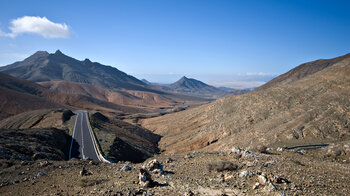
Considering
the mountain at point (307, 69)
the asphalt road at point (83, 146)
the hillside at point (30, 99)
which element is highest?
the mountain at point (307, 69)

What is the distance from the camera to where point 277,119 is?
36844 millimetres

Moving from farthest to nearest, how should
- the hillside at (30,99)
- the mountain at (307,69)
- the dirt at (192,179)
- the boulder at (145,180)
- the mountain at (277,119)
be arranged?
the mountain at (307,69)
the hillside at (30,99)
the mountain at (277,119)
the boulder at (145,180)
the dirt at (192,179)

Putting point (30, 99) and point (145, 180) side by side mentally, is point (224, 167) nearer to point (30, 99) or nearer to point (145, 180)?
point (145, 180)

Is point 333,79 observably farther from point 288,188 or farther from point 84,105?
point 84,105

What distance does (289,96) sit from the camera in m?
44.0

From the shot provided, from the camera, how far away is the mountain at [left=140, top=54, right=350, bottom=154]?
96.7 feet

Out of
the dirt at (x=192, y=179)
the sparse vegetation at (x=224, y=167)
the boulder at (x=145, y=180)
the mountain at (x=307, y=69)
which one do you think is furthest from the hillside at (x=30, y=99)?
the mountain at (x=307, y=69)

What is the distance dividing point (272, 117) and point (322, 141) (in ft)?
41.9

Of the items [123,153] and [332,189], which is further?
[123,153]

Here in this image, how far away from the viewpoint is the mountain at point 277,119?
1161 inches

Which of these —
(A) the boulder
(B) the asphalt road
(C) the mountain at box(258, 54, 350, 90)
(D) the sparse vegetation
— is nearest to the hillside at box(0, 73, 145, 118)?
(B) the asphalt road

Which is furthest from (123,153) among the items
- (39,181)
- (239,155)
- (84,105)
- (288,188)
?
(84,105)

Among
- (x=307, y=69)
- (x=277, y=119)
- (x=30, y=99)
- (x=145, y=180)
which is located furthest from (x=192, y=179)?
(x=307, y=69)

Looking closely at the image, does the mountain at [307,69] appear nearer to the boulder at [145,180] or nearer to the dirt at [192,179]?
the dirt at [192,179]
